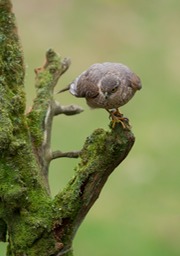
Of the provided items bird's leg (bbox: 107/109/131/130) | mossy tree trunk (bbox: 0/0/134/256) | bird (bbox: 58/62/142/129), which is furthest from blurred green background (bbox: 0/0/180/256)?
mossy tree trunk (bbox: 0/0/134/256)

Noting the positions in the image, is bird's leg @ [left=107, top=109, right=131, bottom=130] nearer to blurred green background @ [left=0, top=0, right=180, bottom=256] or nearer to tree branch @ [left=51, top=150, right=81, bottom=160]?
tree branch @ [left=51, top=150, right=81, bottom=160]

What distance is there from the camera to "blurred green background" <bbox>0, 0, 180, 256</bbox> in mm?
8008

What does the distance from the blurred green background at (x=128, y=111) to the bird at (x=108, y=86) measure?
2788 mm

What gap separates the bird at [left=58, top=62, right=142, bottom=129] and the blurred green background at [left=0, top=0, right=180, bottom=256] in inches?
110

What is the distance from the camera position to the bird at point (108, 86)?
4.56 metres

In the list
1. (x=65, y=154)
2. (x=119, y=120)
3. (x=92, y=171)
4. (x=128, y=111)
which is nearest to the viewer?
(x=92, y=171)

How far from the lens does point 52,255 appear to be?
387 centimetres

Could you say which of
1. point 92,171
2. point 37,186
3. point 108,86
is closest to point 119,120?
point 92,171

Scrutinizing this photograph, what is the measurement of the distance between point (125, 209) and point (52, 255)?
4579mm

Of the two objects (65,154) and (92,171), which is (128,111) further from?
(92,171)

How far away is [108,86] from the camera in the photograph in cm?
461

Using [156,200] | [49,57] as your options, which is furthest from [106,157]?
[156,200]

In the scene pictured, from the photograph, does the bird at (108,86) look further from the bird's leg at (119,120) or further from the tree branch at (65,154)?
the tree branch at (65,154)

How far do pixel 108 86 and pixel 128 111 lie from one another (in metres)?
5.03
